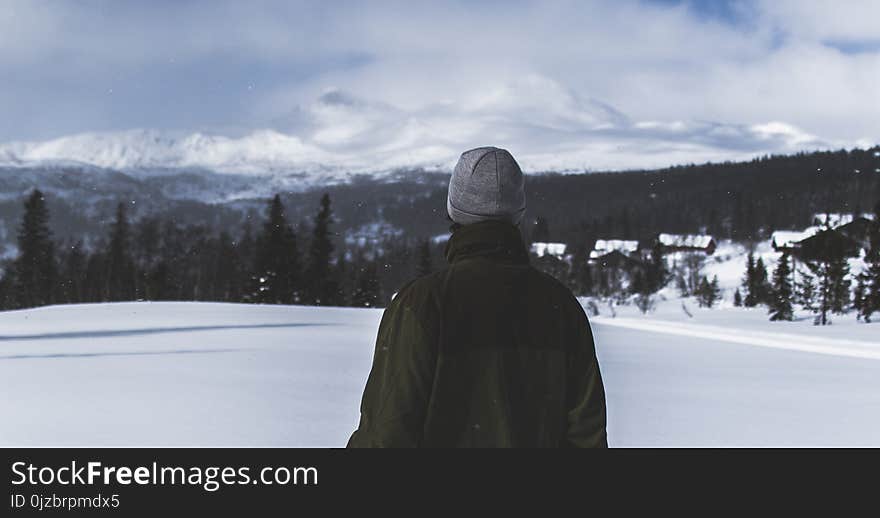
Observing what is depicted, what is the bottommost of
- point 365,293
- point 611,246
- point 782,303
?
point 782,303

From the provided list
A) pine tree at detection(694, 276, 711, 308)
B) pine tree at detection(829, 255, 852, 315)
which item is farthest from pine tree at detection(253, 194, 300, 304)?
pine tree at detection(694, 276, 711, 308)

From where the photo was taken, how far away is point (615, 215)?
17112 cm

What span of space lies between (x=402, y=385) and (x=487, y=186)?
0.62 metres

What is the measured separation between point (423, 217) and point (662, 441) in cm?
18260

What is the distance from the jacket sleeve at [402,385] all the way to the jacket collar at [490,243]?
0.24 metres

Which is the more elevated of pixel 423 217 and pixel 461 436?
pixel 423 217

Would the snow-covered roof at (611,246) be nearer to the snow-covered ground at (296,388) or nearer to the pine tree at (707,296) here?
the pine tree at (707,296)

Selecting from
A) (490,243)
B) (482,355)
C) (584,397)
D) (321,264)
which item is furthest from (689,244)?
(482,355)

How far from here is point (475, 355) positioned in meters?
2.01

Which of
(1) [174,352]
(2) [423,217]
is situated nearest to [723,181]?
(2) [423,217]

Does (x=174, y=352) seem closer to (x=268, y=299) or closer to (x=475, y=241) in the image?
(x=475, y=241)

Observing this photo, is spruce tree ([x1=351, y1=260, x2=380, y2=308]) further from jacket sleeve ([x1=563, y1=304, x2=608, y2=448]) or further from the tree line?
jacket sleeve ([x1=563, y1=304, x2=608, y2=448])

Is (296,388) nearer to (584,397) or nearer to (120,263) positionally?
(584,397)

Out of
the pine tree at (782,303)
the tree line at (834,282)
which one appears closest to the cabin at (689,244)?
the tree line at (834,282)
